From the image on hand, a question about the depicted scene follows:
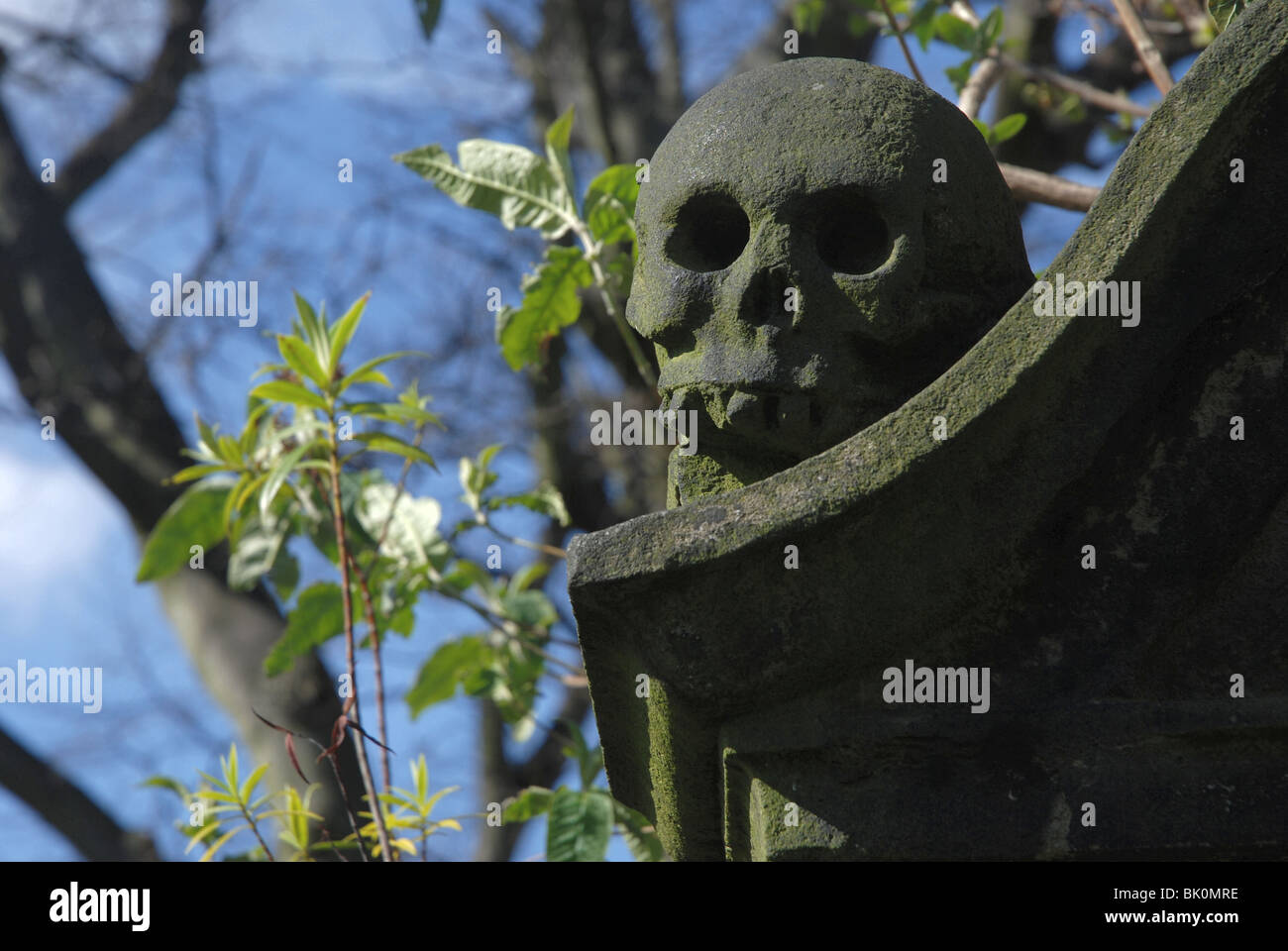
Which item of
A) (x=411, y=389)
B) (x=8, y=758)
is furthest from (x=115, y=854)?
(x=411, y=389)

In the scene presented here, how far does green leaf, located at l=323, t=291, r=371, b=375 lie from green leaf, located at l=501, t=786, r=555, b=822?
3.87 feet

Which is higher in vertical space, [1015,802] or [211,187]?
[211,187]

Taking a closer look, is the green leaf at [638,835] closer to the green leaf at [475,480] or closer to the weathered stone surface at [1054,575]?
the green leaf at [475,480]

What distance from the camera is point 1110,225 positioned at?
1.80 m

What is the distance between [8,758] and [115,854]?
682mm

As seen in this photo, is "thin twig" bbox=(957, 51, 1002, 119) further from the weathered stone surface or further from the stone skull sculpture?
the weathered stone surface

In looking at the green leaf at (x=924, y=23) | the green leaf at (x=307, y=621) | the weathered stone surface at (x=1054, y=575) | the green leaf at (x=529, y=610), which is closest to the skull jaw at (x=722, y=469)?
the weathered stone surface at (x=1054, y=575)

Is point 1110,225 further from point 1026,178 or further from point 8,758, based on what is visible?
point 8,758

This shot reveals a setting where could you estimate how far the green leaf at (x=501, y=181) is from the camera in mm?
3256

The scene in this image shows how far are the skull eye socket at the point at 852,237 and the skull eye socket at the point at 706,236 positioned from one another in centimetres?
12

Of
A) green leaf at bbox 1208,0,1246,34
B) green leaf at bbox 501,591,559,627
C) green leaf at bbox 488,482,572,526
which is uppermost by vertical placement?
green leaf at bbox 1208,0,1246,34

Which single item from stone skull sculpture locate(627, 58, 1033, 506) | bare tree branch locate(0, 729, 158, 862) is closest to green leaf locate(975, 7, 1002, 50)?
stone skull sculpture locate(627, 58, 1033, 506)

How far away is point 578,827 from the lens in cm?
305

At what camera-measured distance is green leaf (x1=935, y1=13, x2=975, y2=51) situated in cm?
378
